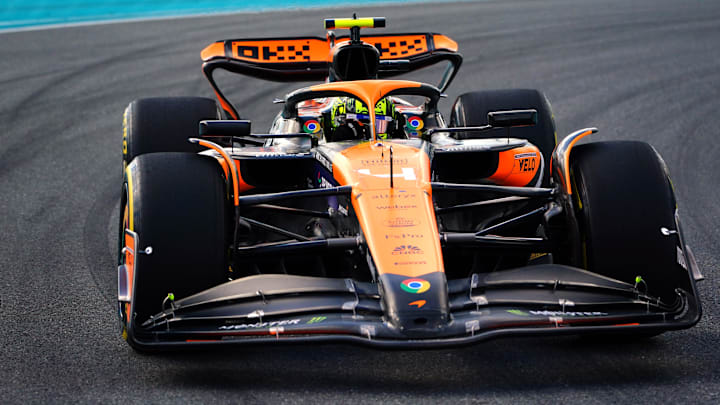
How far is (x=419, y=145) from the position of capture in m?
5.85

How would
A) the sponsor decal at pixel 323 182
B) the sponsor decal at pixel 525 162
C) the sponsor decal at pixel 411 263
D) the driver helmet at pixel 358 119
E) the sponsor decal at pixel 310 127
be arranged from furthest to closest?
the sponsor decal at pixel 310 127 → the sponsor decal at pixel 525 162 → the driver helmet at pixel 358 119 → the sponsor decal at pixel 323 182 → the sponsor decal at pixel 411 263

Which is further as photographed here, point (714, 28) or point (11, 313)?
point (714, 28)

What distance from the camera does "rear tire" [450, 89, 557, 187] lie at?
761 cm

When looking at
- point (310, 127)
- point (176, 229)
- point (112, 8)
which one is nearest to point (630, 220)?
point (176, 229)

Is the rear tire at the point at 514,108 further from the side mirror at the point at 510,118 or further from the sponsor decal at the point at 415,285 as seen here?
the sponsor decal at the point at 415,285

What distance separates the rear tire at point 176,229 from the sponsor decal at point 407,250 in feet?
2.85

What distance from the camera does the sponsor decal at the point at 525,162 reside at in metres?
6.52

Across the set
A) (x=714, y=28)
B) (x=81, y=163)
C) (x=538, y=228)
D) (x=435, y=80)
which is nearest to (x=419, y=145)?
(x=538, y=228)

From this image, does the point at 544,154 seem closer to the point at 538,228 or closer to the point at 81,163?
the point at 538,228

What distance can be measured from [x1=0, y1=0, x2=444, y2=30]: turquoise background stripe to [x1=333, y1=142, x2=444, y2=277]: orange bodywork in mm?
13295

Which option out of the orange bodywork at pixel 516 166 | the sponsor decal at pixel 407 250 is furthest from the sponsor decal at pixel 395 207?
the orange bodywork at pixel 516 166

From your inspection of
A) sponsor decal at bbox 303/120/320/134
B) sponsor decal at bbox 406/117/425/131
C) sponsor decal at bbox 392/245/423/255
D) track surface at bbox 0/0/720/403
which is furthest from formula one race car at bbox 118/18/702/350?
sponsor decal at bbox 406/117/425/131

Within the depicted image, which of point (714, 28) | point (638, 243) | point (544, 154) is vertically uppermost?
point (638, 243)

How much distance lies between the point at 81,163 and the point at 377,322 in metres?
6.11
